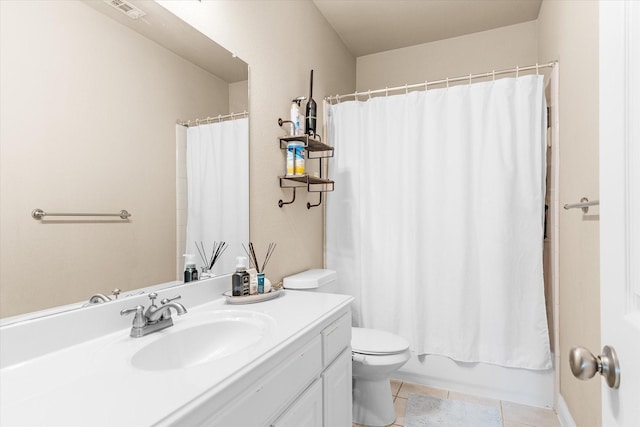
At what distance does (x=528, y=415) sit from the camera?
6.49 ft

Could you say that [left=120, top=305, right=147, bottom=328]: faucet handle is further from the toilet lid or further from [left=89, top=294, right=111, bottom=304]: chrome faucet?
the toilet lid

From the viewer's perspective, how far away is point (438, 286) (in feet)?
7.38

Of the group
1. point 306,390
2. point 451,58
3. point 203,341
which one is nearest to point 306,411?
point 306,390

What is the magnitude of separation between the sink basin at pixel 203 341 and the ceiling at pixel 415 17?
7.23ft

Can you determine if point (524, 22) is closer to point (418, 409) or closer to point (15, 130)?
point (418, 409)

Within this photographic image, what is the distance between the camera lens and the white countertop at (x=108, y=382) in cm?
65

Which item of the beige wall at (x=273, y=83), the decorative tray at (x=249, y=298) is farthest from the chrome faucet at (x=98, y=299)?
the beige wall at (x=273, y=83)

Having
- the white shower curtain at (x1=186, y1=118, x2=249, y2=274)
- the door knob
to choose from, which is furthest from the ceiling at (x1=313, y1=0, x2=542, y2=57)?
the door knob

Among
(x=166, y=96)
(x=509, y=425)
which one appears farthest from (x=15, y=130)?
(x=509, y=425)

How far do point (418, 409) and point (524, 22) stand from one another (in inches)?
112

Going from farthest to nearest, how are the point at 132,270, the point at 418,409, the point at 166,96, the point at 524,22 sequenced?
the point at 524,22
the point at 418,409
the point at 166,96
the point at 132,270

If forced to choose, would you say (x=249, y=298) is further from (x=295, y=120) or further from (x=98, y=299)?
(x=295, y=120)

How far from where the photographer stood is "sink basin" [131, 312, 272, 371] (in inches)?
40.8

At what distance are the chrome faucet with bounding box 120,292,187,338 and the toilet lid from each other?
1.04 metres
